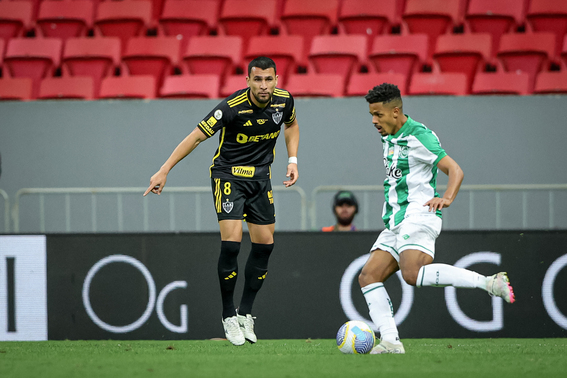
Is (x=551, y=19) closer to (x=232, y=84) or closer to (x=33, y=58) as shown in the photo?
(x=232, y=84)

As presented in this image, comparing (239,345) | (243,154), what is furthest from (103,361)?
(243,154)

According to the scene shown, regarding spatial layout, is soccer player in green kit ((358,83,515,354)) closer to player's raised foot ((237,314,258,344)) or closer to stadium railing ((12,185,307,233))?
player's raised foot ((237,314,258,344))

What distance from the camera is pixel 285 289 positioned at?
6.89m

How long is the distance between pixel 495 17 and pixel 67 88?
6.89m

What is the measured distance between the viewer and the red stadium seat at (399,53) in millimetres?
10445

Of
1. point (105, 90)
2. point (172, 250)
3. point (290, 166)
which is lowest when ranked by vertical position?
point (172, 250)

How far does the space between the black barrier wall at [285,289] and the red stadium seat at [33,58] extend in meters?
4.96

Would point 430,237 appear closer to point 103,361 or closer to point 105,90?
point 103,361

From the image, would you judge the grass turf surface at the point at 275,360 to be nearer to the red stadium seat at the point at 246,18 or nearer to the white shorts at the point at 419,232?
the white shorts at the point at 419,232

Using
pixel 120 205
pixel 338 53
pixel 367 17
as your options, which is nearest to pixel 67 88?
pixel 120 205

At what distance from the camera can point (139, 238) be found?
695 cm

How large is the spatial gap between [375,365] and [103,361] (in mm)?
1854

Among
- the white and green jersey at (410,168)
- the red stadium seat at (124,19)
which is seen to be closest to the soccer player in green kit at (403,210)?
the white and green jersey at (410,168)

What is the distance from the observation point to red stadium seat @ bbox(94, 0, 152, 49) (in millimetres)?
11633
